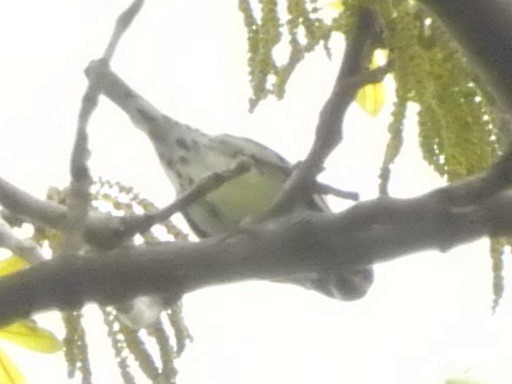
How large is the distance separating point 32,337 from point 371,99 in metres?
0.37

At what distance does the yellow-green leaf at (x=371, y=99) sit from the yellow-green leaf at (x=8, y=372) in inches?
15.4

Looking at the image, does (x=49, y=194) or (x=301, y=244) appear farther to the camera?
(x=49, y=194)

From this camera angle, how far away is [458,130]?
0.54 metres

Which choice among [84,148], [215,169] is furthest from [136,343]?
[215,169]

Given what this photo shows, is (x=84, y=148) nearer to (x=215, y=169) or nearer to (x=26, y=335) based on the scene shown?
(x=26, y=335)

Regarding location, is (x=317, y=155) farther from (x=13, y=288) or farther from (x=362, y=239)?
(x=13, y=288)

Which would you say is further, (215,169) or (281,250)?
(215,169)

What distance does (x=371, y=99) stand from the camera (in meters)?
0.94

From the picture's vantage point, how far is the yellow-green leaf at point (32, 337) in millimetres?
851

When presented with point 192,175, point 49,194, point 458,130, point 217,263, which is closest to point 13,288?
point 217,263

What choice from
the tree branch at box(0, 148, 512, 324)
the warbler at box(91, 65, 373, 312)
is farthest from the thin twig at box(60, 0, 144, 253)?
the warbler at box(91, 65, 373, 312)

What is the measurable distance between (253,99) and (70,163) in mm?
121

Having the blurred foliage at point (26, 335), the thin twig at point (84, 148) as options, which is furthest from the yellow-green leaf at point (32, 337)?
the thin twig at point (84, 148)

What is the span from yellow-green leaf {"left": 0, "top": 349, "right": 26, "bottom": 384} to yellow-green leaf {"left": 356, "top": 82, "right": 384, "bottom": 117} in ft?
1.29
